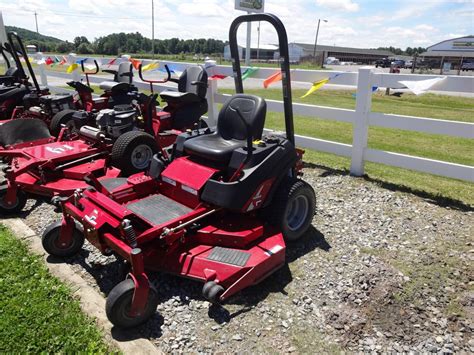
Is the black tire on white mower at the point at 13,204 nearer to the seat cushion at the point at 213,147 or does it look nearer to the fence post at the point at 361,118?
the seat cushion at the point at 213,147

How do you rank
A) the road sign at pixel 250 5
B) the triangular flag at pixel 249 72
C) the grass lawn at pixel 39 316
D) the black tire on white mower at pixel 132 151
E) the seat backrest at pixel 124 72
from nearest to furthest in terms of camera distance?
the grass lawn at pixel 39 316, the black tire on white mower at pixel 132 151, the triangular flag at pixel 249 72, the seat backrest at pixel 124 72, the road sign at pixel 250 5

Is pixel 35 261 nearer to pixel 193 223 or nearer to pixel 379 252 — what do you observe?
pixel 193 223

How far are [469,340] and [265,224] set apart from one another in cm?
181

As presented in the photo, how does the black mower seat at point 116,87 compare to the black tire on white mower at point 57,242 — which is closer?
the black tire on white mower at point 57,242

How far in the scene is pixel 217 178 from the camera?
3.71 metres

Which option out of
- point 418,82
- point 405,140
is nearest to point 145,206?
point 418,82

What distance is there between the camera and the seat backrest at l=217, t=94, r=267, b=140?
12.6ft

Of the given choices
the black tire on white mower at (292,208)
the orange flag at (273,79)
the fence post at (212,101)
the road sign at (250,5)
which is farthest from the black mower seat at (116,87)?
the road sign at (250,5)

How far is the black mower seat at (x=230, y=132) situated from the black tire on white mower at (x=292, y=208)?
0.57 m

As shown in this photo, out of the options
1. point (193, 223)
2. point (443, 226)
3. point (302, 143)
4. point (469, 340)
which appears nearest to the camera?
point (469, 340)

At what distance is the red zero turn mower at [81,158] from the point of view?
485 cm

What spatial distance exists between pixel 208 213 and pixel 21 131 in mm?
4297

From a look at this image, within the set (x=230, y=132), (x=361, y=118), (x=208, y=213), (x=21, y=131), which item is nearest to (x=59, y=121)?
(x=21, y=131)

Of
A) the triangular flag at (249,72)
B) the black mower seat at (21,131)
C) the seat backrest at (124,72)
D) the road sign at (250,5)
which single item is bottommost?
the black mower seat at (21,131)
